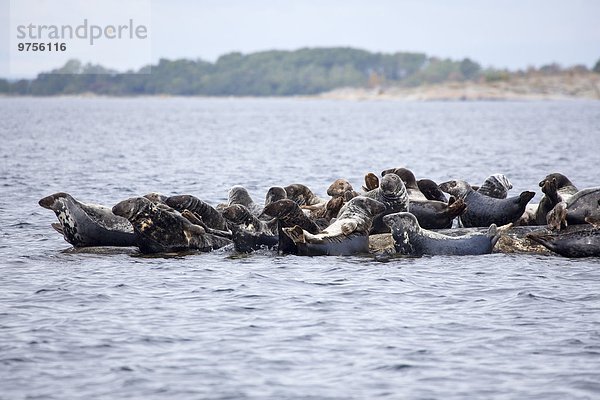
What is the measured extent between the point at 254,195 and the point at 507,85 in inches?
6884

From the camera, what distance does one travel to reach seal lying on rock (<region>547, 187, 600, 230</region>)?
16250 mm

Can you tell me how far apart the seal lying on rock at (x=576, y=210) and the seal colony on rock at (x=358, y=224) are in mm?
16

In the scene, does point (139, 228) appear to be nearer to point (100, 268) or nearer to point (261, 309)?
point (100, 268)

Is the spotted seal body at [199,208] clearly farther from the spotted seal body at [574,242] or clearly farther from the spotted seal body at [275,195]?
the spotted seal body at [574,242]

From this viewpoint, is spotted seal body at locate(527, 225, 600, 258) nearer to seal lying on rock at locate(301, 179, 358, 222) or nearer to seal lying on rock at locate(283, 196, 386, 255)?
seal lying on rock at locate(283, 196, 386, 255)

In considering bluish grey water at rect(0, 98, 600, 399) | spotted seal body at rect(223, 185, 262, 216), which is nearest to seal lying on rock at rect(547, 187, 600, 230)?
bluish grey water at rect(0, 98, 600, 399)

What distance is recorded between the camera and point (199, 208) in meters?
17.4

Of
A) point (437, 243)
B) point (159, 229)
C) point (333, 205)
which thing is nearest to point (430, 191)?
point (333, 205)

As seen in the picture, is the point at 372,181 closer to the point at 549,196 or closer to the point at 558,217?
the point at 549,196

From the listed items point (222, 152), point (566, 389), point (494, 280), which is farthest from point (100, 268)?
point (222, 152)

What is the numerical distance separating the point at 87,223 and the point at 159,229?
1219mm

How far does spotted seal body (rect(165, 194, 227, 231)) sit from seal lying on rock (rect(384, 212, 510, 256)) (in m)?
3.14

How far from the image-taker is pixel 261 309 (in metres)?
13.1

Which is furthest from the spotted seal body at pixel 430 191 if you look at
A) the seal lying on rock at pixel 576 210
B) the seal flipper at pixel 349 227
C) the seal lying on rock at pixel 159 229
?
the seal lying on rock at pixel 159 229
